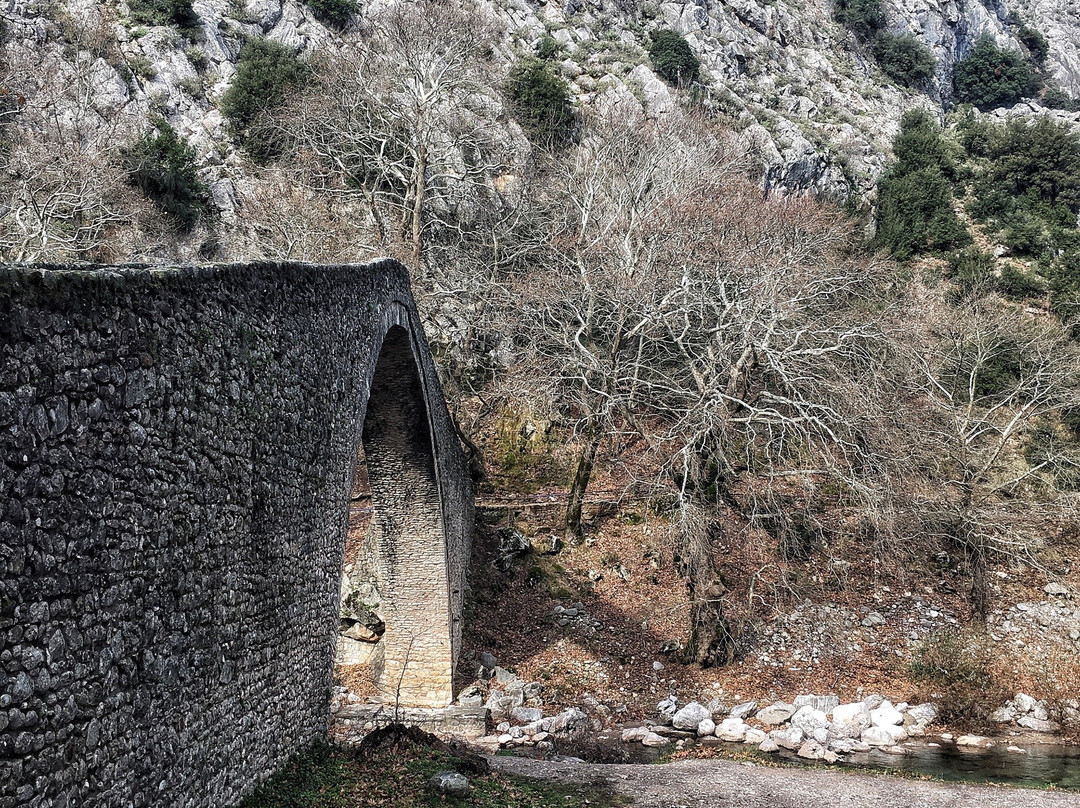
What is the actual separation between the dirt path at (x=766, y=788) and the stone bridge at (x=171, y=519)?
4346 mm

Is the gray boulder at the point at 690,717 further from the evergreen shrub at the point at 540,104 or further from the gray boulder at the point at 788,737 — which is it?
the evergreen shrub at the point at 540,104

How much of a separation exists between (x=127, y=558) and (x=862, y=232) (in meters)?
35.5

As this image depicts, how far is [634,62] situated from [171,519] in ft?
135

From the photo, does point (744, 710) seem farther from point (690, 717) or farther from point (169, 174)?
point (169, 174)

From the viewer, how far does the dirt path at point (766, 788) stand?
414 inches

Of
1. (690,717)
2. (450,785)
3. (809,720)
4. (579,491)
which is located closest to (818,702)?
(809,720)

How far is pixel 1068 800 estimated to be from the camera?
37.2 feet

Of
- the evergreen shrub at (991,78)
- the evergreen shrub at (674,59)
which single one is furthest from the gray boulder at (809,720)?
the evergreen shrub at (991,78)

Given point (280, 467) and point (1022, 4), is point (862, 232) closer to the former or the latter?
point (280, 467)

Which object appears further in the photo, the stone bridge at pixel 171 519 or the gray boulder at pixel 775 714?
the gray boulder at pixel 775 714

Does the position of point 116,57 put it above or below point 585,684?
above

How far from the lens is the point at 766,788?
36.9ft

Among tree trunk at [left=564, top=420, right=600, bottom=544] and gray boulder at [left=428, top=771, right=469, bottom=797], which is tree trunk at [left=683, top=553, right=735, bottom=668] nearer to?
tree trunk at [left=564, top=420, right=600, bottom=544]

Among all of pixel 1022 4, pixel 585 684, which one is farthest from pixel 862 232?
pixel 1022 4
